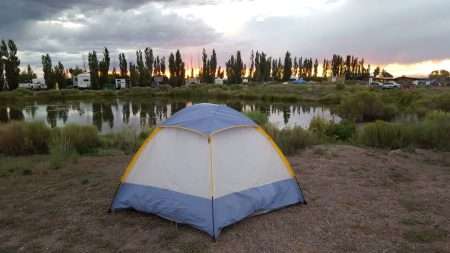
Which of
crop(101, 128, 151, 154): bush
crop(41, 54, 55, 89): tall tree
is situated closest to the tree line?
crop(41, 54, 55, 89): tall tree

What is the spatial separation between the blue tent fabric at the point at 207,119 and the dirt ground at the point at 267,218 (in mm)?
1289

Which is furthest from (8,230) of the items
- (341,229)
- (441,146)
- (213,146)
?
(441,146)

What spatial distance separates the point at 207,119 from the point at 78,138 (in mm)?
6116

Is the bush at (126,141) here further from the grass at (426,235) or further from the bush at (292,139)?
the grass at (426,235)

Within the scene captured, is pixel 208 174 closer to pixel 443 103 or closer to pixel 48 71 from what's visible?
pixel 443 103

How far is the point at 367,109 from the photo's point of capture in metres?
18.6

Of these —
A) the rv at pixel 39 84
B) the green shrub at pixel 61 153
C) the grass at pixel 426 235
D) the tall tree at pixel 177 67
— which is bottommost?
the grass at pixel 426 235

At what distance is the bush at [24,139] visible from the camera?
8039mm

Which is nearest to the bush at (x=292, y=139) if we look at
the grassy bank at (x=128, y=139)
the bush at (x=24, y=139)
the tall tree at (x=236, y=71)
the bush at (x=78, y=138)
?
the grassy bank at (x=128, y=139)

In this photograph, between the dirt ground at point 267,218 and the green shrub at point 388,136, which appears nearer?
the dirt ground at point 267,218

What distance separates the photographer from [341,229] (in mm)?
3834

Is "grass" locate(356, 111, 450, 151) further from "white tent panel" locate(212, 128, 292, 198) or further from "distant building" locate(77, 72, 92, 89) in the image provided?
"distant building" locate(77, 72, 92, 89)

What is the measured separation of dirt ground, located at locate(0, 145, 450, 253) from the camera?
3482 millimetres

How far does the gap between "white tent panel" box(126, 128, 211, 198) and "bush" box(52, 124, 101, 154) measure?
15.3 feet
